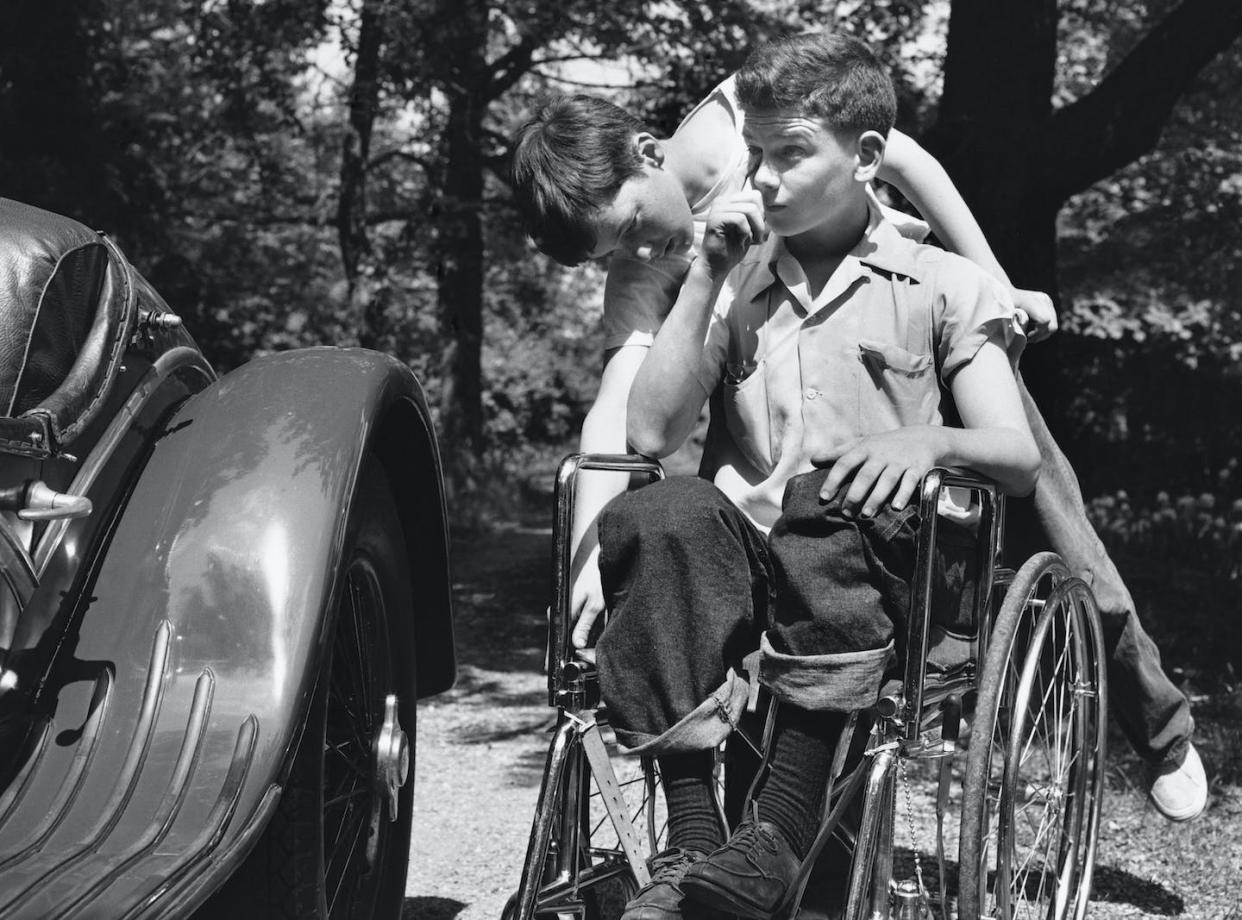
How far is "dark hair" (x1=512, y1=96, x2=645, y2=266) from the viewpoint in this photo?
2951 mm

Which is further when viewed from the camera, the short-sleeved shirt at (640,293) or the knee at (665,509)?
the short-sleeved shirt at (640,293)

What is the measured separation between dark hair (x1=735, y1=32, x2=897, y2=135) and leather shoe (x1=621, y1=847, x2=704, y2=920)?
132 centimetres

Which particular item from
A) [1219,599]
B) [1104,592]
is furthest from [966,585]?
[1219,599]

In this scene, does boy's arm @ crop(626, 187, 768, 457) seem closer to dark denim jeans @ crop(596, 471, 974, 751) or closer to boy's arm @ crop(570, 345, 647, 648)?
boy's arm @ crop(570, 345, 647, 648)

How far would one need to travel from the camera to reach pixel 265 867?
2359 mm

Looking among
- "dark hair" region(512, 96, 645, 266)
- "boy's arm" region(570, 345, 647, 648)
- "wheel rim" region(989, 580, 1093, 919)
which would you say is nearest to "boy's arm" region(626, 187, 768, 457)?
"boy's arm" region(570, 345, 647, 648)

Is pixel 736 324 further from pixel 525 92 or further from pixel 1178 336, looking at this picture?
pixel 525 92

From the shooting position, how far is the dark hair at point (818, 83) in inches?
106

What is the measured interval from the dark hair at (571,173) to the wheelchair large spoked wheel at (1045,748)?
1.08 metres

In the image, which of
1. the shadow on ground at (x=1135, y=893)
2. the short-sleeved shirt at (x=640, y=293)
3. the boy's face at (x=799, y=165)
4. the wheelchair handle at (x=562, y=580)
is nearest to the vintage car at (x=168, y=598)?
the wheelchair handle at (x=562, y=580)

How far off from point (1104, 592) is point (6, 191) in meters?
7.34

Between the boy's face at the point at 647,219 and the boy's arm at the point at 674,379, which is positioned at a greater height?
the boy's face at the point at 647,219

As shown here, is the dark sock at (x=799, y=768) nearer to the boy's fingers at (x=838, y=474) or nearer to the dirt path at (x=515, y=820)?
the boy's fingers at (x=838, y=474)

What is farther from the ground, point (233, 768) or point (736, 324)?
point (736, 324)
